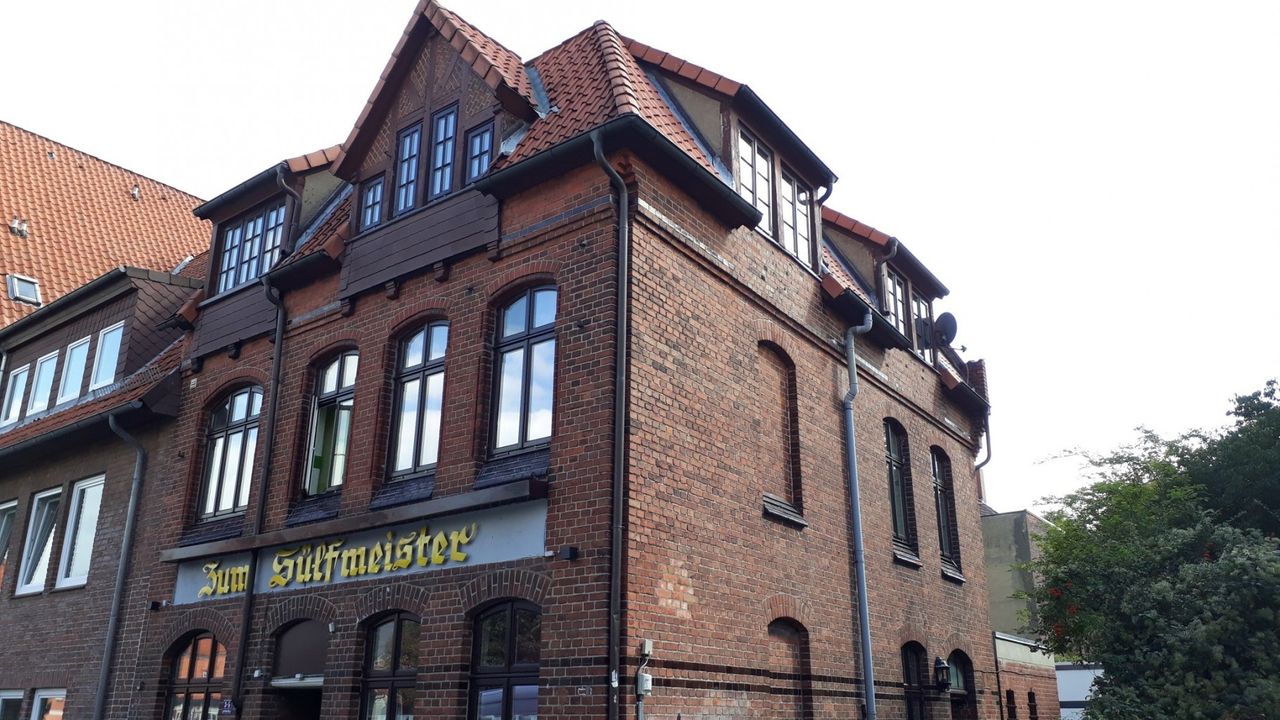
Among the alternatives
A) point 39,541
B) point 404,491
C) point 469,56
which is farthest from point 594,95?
point 39,541

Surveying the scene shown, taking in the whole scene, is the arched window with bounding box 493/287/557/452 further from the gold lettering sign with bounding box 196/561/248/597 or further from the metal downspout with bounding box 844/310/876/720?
the metal downspout with bounding box 844/310/876/720

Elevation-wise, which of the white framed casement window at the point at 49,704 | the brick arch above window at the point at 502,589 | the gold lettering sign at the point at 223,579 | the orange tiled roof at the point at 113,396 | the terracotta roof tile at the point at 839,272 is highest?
the terracotta roof tile at the point at 839,272

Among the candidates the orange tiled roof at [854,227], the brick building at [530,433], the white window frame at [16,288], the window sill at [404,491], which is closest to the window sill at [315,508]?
the brick building at [530,433]

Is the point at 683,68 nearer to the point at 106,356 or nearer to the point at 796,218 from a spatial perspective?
the point at 796,218

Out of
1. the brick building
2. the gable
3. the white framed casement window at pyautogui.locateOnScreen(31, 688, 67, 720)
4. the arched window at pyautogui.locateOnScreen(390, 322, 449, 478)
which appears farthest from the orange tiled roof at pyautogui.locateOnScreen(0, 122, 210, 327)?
the arched window at pyautogui.locateOnScreen(390, 322, 449, 478)

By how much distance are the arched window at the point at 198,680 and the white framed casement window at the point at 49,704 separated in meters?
2.56

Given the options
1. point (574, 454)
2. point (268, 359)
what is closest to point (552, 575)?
point (574, 454)

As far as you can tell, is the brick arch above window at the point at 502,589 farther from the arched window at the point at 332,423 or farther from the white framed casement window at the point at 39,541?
the white framed casement window at the point at 39,541

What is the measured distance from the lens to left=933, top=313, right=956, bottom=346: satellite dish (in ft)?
64.4

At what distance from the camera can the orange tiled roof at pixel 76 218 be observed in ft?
72.0

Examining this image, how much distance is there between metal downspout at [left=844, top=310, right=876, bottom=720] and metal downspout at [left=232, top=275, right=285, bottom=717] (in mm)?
7744

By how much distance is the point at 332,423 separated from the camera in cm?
1339

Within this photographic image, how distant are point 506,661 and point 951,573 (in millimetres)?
9839

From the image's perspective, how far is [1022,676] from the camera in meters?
20.1
